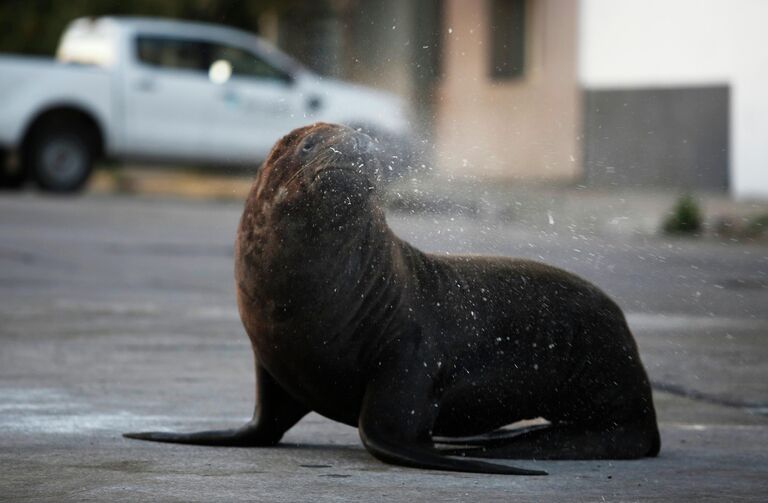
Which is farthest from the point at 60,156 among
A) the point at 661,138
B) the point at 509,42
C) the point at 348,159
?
the point at 348,159

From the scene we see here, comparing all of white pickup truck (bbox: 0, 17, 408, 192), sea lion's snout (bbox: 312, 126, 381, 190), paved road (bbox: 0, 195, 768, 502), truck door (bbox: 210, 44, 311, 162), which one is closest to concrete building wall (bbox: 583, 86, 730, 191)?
white pickup truck (bbox: 0, 17, 408, 192)

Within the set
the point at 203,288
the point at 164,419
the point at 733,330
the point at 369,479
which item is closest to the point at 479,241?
A: the point at 203,288

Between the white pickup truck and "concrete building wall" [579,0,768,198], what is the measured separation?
154 inches

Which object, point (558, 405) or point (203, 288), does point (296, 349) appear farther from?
point (203, 288)

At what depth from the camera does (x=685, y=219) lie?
54.0 ft

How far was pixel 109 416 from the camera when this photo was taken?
5.46m

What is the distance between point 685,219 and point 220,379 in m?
10.6

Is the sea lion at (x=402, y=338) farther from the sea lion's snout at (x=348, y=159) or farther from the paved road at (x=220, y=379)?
the paved road at (x=220, y=379)

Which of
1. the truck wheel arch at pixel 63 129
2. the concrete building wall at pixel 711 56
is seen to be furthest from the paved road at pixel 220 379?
the concrete building wall at pixel 711 56

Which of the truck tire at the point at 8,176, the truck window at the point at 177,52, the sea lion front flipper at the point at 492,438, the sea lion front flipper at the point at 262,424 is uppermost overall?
the truck window at the point at 177,52

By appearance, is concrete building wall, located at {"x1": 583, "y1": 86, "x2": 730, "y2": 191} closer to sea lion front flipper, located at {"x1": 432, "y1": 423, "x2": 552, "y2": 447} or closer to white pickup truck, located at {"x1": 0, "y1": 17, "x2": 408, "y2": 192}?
white pickup truck, located at {"x1": 0, "y1": 17, "x2": 408, "y2": 192}

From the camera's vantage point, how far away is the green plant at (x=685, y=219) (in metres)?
16.1

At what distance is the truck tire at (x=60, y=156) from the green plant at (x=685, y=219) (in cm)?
688

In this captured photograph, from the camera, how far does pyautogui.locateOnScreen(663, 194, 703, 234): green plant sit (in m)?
16.1
